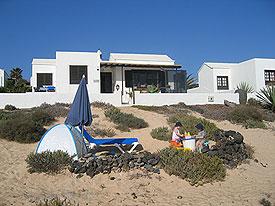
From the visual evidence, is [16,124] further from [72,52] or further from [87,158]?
[72,52]

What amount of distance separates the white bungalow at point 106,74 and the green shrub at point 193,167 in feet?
48.9

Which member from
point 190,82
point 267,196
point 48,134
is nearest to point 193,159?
point 267,196

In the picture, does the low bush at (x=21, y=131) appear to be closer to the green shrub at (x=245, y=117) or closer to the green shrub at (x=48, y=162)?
the green shrub at (x=48, y=162)

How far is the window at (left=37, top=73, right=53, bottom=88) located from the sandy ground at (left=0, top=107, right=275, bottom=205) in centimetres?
1604

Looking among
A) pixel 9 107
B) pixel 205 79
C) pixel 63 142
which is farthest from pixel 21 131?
pixel 205 79

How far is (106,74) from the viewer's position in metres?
26.7

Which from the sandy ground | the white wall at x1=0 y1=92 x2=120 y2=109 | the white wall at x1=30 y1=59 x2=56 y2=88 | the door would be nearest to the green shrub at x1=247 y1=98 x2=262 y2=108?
the door

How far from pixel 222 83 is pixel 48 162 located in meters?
27.4

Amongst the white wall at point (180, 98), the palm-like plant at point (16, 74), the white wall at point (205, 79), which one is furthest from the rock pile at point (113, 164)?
the palm-like plant at point (16, 74)

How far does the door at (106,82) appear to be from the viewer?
1049 inches

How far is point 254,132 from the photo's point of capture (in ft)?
52.6

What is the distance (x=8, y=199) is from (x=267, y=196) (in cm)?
602

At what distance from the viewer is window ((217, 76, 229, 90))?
32406 mm

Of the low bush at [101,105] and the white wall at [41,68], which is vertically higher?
the white wall at [41,68]
